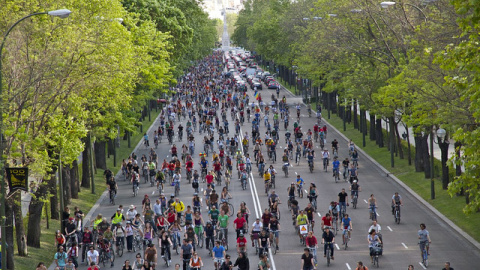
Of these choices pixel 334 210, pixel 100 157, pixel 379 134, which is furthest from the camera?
pixel 379 134

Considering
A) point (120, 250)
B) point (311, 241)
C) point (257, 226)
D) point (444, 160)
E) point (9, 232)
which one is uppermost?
point (444, 160)

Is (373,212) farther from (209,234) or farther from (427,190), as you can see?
(427,190)

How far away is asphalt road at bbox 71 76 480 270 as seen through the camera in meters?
27.0

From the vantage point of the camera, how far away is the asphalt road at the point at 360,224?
2703cm

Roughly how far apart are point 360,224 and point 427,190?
25.2 ft

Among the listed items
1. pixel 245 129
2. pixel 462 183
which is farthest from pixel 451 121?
pixel 245 129

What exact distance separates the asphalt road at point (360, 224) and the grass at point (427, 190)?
0.59 metres

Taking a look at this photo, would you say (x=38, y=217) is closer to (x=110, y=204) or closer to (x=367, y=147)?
(x=110, y=204)

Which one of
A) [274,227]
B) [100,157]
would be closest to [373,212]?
[274,227]

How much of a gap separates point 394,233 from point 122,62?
1335 centimetres

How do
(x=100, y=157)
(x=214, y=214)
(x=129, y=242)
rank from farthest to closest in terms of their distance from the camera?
(x=100, y=157) < (x=214, y=214) < (x=129, y=242)

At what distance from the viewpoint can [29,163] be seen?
26.3 meters

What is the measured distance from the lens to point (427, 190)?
39.1 meters

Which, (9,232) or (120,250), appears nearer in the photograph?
(9,232)
